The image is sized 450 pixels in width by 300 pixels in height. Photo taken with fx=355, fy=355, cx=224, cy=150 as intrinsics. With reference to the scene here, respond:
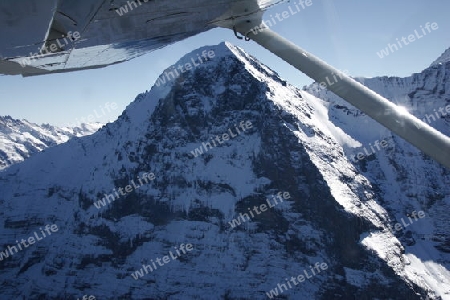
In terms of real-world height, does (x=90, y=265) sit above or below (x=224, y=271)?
above

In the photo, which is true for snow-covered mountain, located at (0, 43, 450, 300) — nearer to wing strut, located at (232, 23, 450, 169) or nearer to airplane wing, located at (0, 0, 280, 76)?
wing strut, located at (232, 23, 450, 169)

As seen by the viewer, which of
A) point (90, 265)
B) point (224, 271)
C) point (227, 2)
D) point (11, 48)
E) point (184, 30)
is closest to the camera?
point (11, 48)

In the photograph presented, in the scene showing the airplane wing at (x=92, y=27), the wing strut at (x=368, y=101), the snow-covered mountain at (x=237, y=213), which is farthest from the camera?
the snow-covered mountain at (x=237, y=213)

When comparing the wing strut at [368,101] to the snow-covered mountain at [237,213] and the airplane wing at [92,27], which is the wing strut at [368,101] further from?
the snow-covered mountain at [237,213]

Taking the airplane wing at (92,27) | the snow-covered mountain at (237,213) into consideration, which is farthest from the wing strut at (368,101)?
the snow-covered mountain at (237,213)

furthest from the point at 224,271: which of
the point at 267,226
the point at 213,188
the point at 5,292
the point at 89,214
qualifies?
the point at 5,292

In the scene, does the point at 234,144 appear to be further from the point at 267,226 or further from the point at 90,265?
the point at 90,265

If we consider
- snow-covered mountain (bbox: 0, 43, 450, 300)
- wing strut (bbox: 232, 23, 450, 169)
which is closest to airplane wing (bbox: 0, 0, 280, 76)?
wing strut (bbox: 232, 23, 450, 169)
